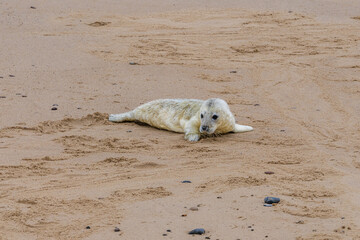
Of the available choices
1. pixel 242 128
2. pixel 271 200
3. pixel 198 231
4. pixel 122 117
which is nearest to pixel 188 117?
pixel 242 128

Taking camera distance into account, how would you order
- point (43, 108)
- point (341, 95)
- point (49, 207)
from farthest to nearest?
point (341, 95) → point (43, 108) → point (49, 207)

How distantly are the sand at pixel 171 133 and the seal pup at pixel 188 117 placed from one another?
0.15 m

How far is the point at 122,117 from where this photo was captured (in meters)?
9.67

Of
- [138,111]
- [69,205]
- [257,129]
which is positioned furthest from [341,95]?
[69,205]

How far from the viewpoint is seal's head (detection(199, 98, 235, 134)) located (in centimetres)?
881

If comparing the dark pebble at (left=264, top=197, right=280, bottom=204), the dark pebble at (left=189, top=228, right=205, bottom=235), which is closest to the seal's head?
the dark pebble at (left=264, top=197, right=280, bottom=204)

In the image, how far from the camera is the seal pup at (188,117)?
8.88 m

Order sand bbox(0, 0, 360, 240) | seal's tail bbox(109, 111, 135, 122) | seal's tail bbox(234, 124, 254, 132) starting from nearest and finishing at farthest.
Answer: sand bbox(0, 0, 360, 240) < seal's tail bbox(234, 124, 254, 132) < seal's tail bbox(109, 111, 135, 122)

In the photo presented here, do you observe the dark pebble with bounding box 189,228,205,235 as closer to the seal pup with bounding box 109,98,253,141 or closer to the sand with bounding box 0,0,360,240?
the sand with bounding box 0,0,360,240

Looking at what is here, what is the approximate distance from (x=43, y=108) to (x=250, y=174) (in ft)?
12.6

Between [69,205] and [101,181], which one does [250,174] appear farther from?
[69,205]

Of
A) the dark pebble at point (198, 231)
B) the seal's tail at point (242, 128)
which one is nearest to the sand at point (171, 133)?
the dark pebble at point (198, 231)

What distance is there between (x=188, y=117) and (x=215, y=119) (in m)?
0.48

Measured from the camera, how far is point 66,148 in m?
8.24
